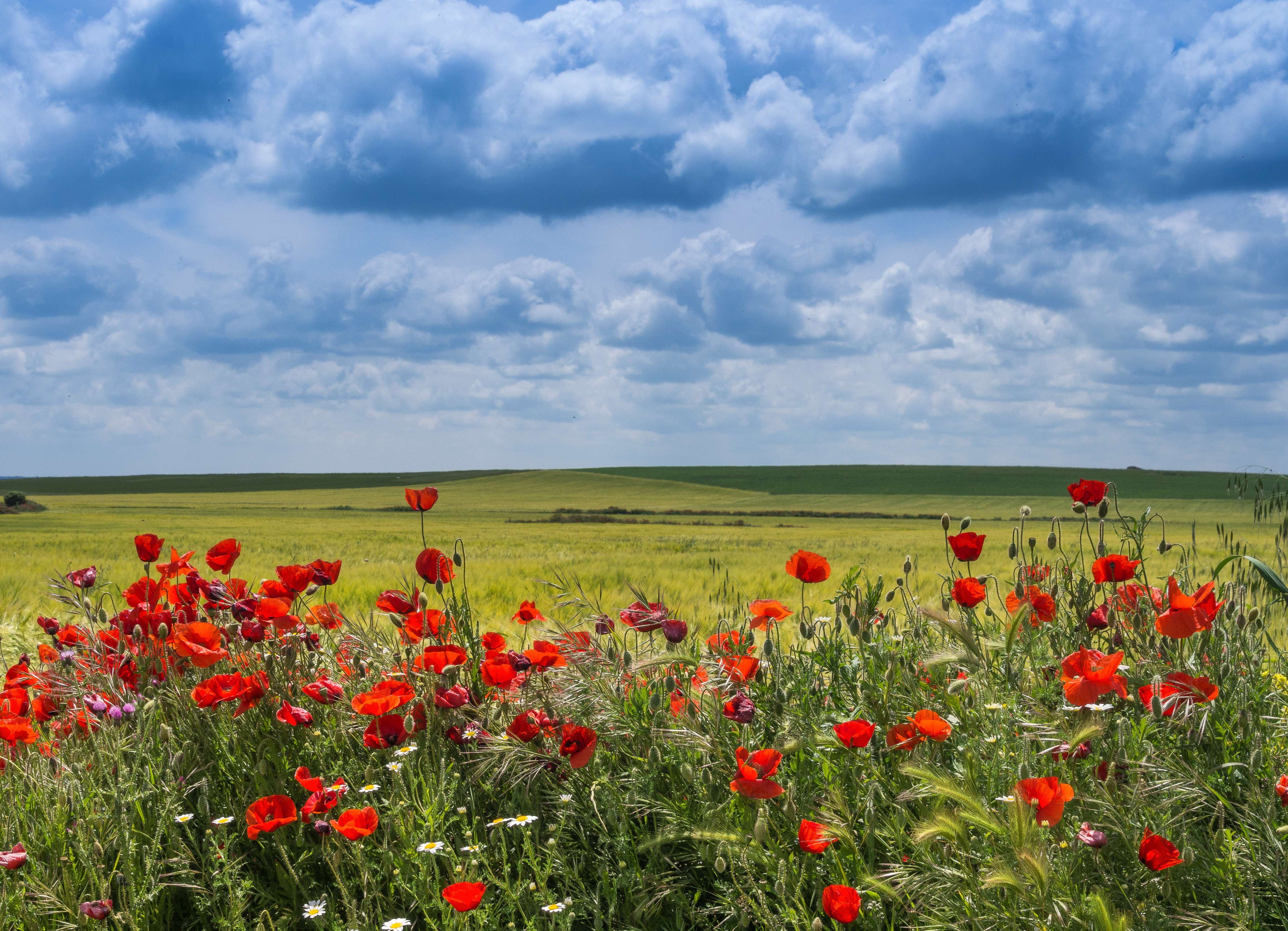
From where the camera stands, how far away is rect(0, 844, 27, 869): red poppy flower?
7.35ft

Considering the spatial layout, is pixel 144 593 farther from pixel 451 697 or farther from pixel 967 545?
pixel 967 545


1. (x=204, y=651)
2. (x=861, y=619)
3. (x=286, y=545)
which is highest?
(x=861, y=619)

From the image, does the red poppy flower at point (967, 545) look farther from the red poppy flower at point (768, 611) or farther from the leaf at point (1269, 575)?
the leaf at point (1269, 575)

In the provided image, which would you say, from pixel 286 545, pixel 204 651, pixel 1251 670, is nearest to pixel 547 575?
pixel 204 651

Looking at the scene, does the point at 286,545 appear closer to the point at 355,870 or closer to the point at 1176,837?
the point at 355,870

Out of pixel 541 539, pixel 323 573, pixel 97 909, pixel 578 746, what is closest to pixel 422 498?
pixel 323 573

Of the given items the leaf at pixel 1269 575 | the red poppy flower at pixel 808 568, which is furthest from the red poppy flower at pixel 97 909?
the leaf at pixel 1269 575

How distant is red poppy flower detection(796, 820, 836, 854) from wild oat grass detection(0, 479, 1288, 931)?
0.12 feet

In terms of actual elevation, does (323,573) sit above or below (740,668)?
above

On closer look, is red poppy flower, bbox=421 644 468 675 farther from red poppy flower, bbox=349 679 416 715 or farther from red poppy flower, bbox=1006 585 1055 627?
red poppy flower, bbox=1006 585 1055 627

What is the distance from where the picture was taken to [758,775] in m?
2.14

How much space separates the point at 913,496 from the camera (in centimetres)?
6084

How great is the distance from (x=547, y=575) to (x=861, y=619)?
21.0ft

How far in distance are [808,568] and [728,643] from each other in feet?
1.69
